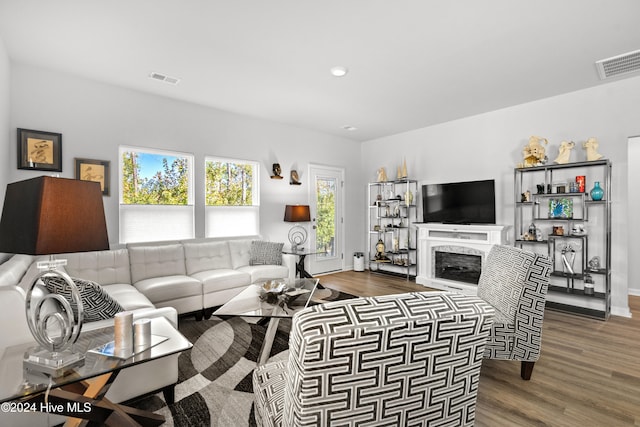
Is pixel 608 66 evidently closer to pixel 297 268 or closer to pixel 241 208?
pixel 297 268

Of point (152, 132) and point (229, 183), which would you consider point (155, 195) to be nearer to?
point (152, 132)

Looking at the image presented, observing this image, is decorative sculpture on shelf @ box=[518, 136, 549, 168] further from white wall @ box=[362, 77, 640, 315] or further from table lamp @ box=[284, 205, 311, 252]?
table lamp @ box=[284, 205, 311, 252]

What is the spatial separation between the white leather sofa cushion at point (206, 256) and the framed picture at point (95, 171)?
1171mm

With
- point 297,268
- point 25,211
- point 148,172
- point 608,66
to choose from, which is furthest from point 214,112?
point 608,66

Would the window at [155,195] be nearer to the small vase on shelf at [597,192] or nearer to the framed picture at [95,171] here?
the framed picture at [95,171]

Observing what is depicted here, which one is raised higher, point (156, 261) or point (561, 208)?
point (561, 208)

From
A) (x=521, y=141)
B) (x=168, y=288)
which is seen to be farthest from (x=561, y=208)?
(x=168, y=288)

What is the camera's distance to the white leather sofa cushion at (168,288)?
3174 mm

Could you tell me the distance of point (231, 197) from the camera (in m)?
4.80

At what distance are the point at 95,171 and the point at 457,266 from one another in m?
5.21

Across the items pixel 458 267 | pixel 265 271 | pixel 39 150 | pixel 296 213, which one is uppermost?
pixel 39 150

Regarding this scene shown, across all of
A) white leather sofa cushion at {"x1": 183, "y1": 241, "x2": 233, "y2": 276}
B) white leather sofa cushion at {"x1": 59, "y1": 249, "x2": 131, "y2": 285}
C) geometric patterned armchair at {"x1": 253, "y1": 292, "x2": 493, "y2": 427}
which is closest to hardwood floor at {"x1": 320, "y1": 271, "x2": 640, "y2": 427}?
geometric patterned armchair at {"x1": 253, "y1": 292, "x2": 493, "y2": 427}

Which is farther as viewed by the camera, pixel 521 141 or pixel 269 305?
pixel 521 141

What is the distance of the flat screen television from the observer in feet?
15.0
